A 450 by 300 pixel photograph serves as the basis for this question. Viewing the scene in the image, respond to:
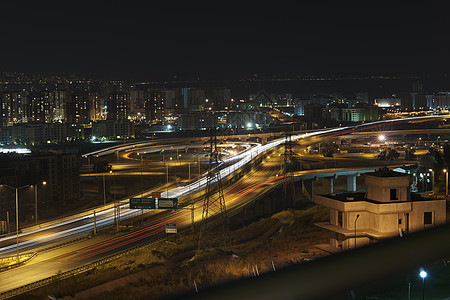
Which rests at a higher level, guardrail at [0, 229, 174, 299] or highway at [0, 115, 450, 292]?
guardrail at [0, 229, 174, 299]

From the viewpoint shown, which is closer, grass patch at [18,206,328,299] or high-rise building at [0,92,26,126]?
grass patch at [18,206,328,299]

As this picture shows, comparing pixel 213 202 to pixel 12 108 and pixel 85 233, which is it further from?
pixel 12 108

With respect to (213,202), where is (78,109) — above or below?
above

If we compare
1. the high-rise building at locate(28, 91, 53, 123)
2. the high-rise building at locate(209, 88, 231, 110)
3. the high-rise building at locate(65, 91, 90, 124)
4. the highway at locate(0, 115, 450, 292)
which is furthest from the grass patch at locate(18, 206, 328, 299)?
the high-rise building at locate(209, 88, 231, 110)

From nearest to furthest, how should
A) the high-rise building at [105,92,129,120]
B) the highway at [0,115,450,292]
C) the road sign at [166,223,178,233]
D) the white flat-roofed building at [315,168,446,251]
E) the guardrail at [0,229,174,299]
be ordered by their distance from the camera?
1. the guardrail at [0,229,174,299]
2. the highway at [0,115,450,292]
3. the white flat-roofed building at [315,168,446,251]
4. the road sign at [166,223,178,233]
5. the high-rise building at [105,92,129,120]

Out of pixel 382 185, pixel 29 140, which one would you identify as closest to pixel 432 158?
pixel 382 185

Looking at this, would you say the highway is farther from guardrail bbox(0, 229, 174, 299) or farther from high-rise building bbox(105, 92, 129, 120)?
high-rise building bbox(105, 92, 129, 120)

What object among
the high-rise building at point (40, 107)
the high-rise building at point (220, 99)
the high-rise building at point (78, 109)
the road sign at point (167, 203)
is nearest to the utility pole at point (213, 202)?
the road sign at point (167, 203)

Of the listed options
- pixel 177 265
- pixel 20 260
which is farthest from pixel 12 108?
pixel 177 265

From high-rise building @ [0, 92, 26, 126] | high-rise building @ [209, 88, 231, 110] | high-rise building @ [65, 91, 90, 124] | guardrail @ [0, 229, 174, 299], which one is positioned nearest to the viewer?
guardrail @ [0, 229, 174, 299]
